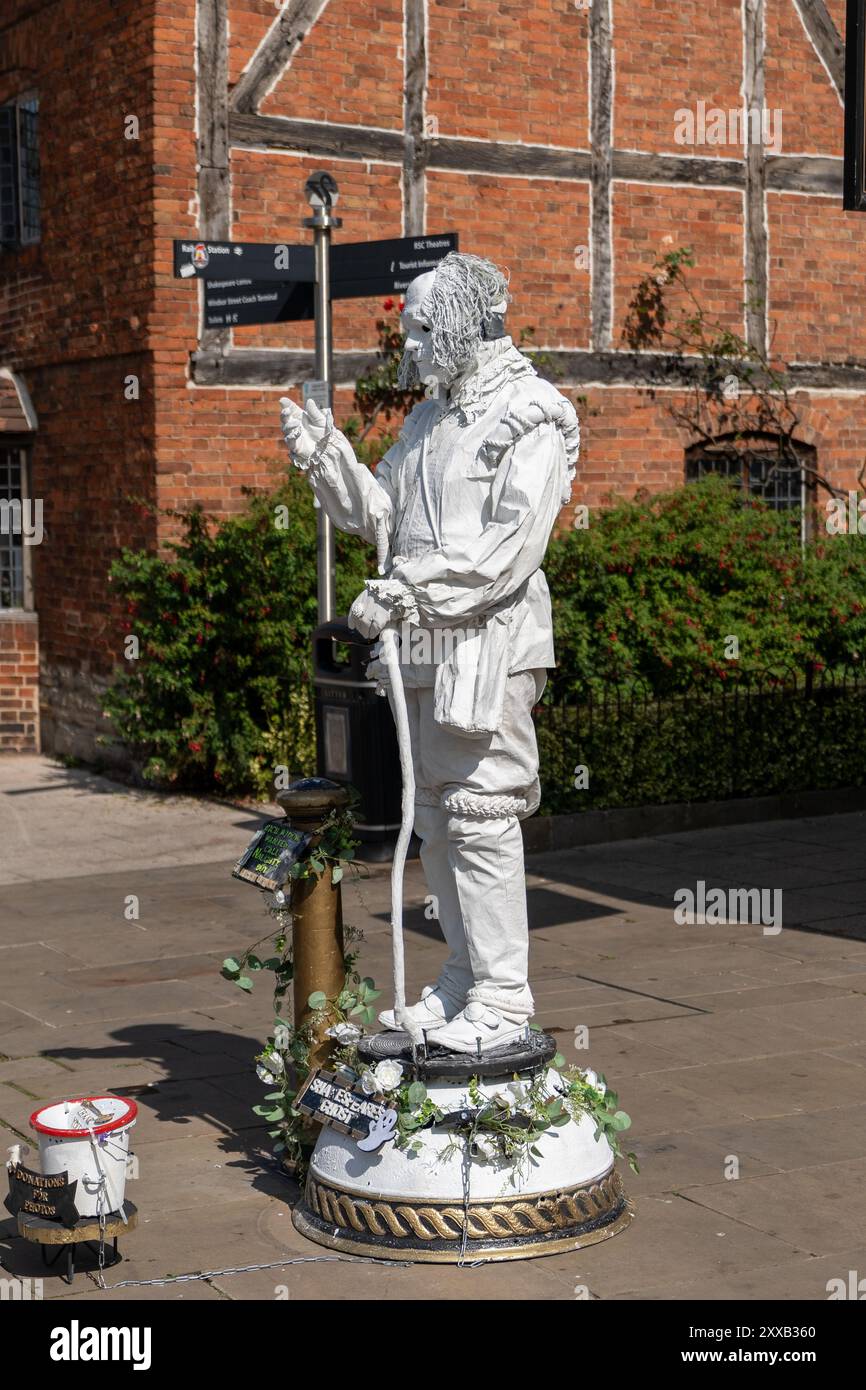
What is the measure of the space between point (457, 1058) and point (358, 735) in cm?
519

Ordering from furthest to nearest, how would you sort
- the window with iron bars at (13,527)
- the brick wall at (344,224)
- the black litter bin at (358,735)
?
the window with iron bars at (13,527)
the brick wall at (344,224)
the black litter bin at (358,735)

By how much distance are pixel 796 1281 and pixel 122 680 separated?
8.77m

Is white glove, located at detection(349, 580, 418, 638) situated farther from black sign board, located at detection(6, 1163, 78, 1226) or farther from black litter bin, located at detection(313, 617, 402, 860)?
black litter bin, located at detection(313, 617, 402, 860)

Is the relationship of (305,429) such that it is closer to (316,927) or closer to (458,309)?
(458,309)

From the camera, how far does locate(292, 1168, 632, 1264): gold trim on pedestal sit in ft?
17.0

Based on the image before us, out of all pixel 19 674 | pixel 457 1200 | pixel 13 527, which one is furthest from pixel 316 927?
pixel 13 527

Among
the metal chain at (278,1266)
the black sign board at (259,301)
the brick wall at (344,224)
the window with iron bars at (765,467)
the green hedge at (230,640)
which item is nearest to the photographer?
the metal chain at (278,1266)

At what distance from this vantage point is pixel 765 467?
633 inches

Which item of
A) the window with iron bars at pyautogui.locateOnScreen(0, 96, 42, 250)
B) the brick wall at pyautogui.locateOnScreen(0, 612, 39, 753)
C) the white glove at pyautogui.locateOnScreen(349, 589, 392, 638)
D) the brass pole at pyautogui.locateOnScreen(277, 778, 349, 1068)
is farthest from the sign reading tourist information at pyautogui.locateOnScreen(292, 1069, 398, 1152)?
the window with iron bars at pyautogui.locateOnScreen(0, 96, 42, 250)

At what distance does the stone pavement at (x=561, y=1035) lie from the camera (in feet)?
17.0

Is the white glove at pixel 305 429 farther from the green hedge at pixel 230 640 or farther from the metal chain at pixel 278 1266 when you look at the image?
the green hedge at pixel 230 640

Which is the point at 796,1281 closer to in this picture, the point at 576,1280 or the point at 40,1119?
the point at 576,1280

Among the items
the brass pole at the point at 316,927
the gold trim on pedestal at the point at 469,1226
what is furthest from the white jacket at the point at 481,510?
the gold trim on pedestal at the point at 469,1226

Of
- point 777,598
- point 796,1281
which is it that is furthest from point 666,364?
point 796,1281
